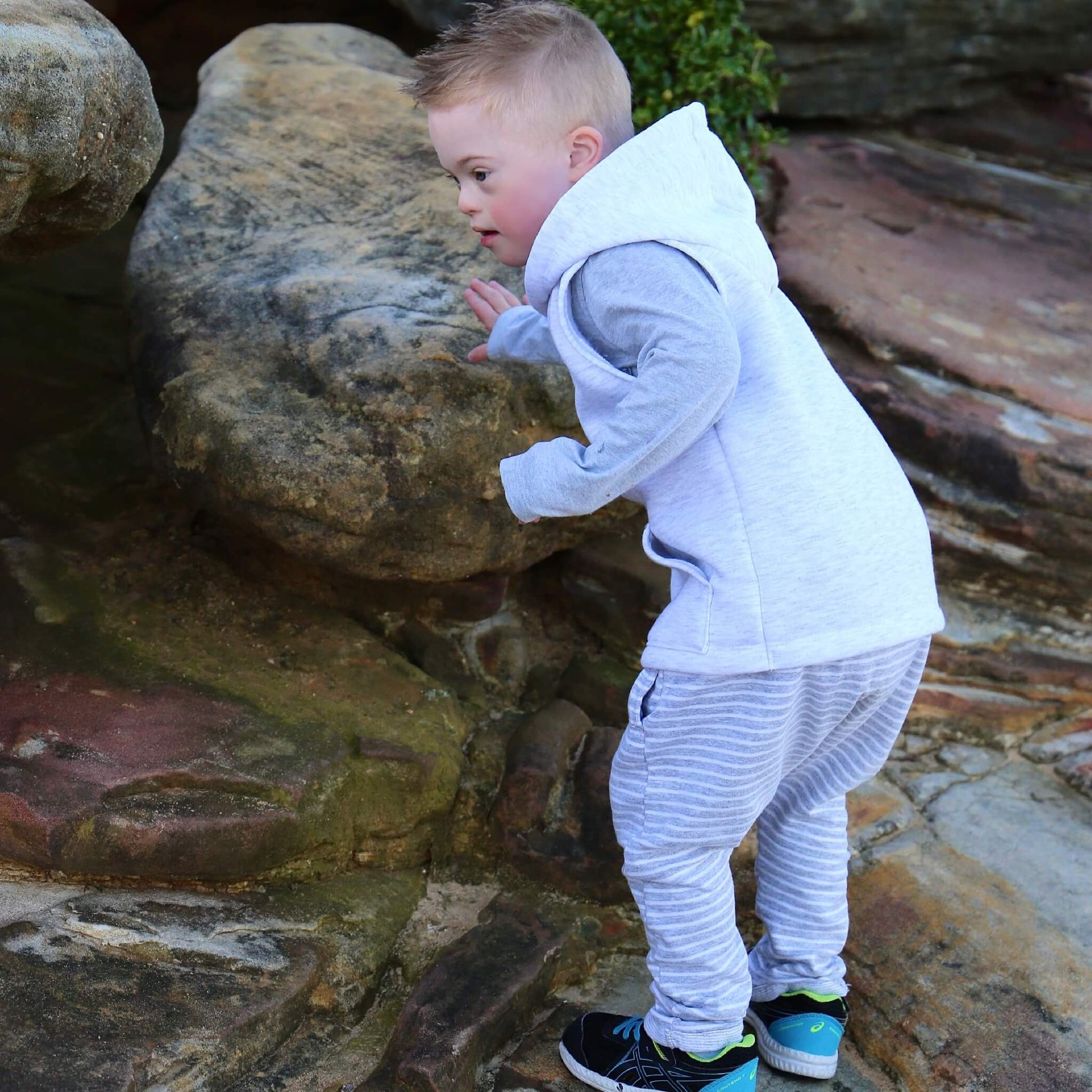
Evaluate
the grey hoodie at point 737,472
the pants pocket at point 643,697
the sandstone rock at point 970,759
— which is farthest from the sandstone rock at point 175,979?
the sandstone rock at point 970,759

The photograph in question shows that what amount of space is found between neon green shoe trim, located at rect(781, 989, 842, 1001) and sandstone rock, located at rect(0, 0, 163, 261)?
1670 mm

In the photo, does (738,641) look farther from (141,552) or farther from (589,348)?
(141,552)

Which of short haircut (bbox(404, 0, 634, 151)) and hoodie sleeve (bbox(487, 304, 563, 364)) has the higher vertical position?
short haircut (bbox(404, 0, 634, 151))

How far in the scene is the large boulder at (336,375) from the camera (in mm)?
2219

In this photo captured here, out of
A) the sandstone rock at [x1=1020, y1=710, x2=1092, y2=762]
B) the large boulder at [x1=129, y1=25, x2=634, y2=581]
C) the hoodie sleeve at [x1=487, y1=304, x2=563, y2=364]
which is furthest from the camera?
the sandstone rock at [x1=1020, y1=710, x2=1092, y2=762]

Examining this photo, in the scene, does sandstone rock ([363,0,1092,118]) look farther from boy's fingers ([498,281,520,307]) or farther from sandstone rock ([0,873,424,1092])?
sandstone rock ([0,873,424,1092])

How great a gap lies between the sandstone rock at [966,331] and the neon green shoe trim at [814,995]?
1207 millimetres

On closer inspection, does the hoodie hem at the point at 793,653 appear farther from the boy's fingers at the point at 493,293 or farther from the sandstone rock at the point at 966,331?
the sandstone rock at the point at 966,331

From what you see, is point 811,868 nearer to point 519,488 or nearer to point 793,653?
point 793,653

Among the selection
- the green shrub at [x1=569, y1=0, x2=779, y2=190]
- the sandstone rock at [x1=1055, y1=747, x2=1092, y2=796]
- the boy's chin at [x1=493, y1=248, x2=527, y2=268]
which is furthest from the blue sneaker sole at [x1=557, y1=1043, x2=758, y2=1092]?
the green shrub at [x1=569, y1=0, x2=779, y2=190]

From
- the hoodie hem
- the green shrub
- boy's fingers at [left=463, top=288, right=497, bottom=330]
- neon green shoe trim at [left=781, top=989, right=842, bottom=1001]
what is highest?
the green shrub

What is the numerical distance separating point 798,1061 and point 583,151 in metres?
1.43

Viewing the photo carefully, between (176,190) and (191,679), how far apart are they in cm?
113

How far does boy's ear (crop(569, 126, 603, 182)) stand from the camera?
178 cm
